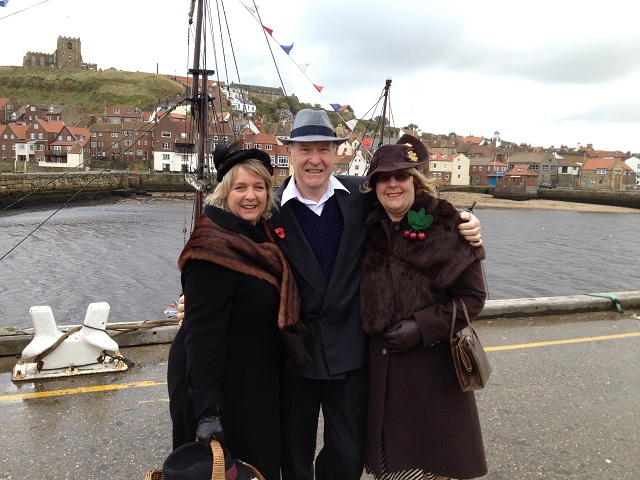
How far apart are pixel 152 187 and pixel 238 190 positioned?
236ft

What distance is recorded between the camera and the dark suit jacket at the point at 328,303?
2406mm

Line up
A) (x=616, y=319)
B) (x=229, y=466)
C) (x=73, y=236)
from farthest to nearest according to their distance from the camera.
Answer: (x=73, y=236) → (x=616, y=319) → (x=229, y=466)

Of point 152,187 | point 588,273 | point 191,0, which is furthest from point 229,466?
point 152,187

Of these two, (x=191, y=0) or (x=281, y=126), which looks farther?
(x=281, y=126)

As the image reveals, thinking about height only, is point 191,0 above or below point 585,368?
above

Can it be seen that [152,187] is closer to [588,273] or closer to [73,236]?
[73,236]

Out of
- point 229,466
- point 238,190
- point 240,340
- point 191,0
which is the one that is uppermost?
point 191,0

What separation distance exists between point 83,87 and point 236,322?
521 feet

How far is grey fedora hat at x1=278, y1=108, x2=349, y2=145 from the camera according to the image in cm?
247

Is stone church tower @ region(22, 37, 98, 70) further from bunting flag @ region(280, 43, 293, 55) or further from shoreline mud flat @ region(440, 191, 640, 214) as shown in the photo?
bunting flag @ region(280, 43, 293, 55)

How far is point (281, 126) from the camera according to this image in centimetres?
10238

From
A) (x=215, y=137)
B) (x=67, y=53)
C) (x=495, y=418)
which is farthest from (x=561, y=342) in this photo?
(x=67, y=53)

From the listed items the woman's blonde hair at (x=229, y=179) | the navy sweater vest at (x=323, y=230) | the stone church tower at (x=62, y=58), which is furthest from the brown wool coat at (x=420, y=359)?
the stone church tower at (x=62, y=58)

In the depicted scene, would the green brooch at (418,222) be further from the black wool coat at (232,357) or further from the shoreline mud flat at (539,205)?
the shoreline mud flat at (539,205)
